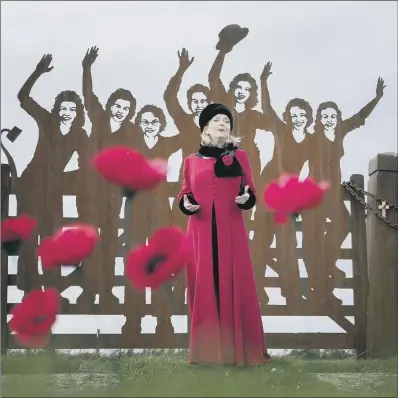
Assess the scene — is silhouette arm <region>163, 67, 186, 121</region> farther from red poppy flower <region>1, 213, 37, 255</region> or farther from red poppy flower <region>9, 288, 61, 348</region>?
red poppy flower <region>9, 288, 61, 348</region>

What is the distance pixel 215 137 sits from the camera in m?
3.23

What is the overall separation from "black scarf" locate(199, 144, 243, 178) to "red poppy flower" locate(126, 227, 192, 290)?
0.41m

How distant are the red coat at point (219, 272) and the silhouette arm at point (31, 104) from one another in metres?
1.65

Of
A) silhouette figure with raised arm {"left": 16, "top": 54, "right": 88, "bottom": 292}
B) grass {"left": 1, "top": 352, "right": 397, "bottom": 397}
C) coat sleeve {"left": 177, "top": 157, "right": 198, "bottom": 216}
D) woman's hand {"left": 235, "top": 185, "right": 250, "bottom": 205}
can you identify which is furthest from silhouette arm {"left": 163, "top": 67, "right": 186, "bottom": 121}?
grass {"left": 1, "top": 352, "right": 397, "bottom": 397}

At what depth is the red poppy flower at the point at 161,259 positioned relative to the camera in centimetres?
342

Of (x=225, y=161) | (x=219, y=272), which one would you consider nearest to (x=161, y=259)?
(x=219, y=272)

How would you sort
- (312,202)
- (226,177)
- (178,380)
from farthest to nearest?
(312,202), (226,177), (178,380)

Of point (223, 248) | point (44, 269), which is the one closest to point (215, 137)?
point (223, 248)

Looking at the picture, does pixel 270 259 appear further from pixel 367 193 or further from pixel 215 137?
pixel 215 137

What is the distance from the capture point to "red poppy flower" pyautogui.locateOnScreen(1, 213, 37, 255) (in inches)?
174

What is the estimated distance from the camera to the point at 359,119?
14.9 feet

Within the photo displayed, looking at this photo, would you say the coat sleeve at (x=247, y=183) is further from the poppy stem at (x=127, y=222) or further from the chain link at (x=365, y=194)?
the chain link at (x=365, y=194)

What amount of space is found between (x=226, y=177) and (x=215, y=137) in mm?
206

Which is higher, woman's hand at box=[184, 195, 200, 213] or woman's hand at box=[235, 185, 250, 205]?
woman's hand at box=[235, 185, 250, 205]
